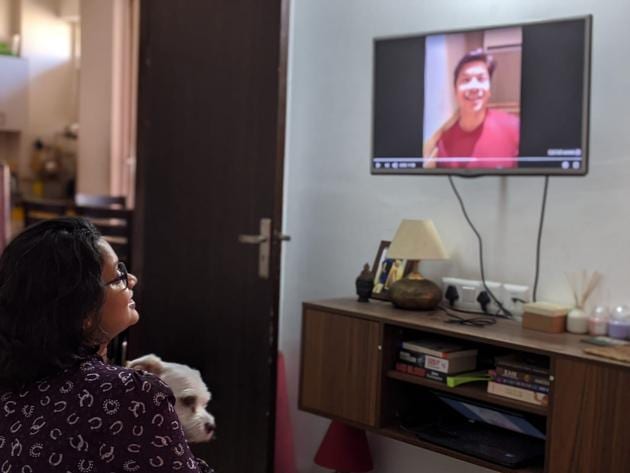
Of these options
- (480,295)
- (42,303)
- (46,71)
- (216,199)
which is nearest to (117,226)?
(216,199)

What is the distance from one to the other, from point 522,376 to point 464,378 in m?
0.21

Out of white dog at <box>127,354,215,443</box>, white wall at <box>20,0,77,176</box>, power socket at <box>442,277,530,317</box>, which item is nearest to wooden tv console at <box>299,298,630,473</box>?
power socket at <box>442,277,530,317</box>

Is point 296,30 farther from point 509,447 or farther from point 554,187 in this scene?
point 509,447

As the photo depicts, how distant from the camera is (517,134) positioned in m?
2.47

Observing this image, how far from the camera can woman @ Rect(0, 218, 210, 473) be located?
126 cm

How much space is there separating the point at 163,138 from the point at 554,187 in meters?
1.59

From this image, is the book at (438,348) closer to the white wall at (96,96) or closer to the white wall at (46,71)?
the white wall at (96,96)

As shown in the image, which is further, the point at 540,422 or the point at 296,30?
the point at 296,30

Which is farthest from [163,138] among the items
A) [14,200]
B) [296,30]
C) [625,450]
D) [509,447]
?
[14,200]

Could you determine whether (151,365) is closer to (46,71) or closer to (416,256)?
(416,256)

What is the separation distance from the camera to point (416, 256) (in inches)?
102

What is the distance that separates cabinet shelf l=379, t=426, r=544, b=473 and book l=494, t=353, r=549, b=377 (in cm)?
25

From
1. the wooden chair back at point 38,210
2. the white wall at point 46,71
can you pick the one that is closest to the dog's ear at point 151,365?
the wooden chair back at point 38,210

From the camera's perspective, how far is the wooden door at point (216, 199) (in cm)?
288
